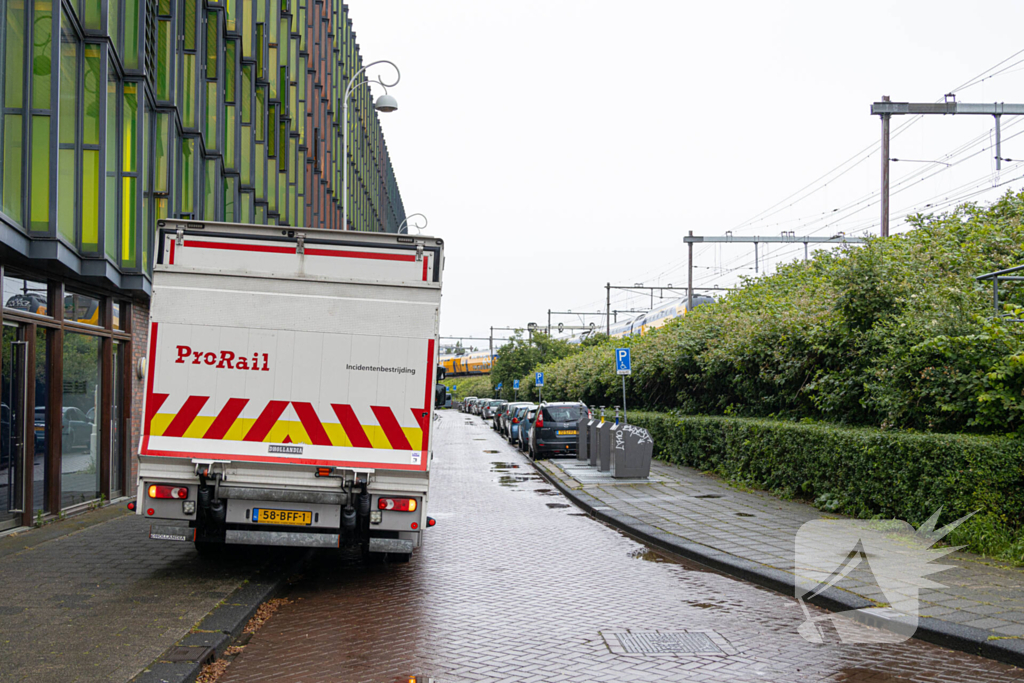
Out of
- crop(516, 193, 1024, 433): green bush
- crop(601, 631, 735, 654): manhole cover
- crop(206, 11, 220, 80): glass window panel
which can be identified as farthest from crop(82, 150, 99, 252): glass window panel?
crop(516, 193, 1024, 433): green bush

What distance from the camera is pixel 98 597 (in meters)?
7.08

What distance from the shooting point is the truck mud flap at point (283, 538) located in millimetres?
7699

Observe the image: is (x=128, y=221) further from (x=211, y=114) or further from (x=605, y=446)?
(x=605, y=446)

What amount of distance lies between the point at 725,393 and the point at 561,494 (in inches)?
228

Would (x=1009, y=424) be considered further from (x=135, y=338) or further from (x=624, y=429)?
(x=135, y=338)

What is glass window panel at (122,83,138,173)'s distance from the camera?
44.5 feet

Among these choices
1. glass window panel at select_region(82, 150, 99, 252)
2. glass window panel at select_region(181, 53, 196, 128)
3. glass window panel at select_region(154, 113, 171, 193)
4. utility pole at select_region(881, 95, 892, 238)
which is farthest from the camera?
utility pole at select_region(881, 95, 892, 238)

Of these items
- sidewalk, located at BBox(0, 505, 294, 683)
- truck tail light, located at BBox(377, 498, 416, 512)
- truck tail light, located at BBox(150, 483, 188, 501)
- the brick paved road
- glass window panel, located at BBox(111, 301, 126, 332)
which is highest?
glass window panel, located at BBox(111, 301, 126, 332)

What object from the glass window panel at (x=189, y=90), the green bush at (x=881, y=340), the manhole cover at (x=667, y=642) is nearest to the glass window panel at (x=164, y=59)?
the glass window panel at (x=189, y=90)

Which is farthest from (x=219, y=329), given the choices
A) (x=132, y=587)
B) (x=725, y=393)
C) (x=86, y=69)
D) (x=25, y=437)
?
(x=725, y=393)

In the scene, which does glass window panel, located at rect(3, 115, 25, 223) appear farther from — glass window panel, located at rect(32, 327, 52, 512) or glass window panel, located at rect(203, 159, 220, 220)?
glass window panel, located at rect(203, 159, 220, 220)

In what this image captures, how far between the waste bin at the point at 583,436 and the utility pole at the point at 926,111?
8.31m

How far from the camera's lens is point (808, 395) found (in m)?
15.4

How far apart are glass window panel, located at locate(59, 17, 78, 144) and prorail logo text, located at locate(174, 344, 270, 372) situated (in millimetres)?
5572
